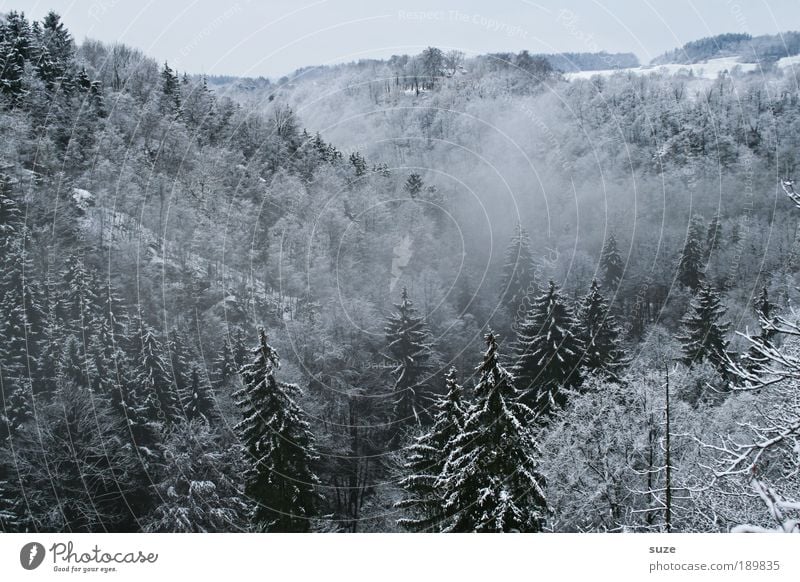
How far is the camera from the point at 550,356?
1050 inches

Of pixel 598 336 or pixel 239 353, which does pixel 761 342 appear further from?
Result: pixel 239 353

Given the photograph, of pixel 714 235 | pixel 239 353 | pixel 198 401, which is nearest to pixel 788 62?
pixel 714 235

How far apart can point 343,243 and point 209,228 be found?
1380 centimetres

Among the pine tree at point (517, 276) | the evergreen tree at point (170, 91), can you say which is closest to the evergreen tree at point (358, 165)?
the evergreen tree at point (170, 91)

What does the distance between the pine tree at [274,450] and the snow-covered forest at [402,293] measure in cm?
10

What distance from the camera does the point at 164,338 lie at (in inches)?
1567

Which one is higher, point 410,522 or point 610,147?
point 610,147

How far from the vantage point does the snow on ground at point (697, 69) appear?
5631cm

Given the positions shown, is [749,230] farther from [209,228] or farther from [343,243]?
[209,228]

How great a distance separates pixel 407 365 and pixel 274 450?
15.0 meters

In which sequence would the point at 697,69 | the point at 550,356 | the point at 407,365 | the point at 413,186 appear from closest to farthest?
the point at 550,356, the point at 407,365, the point at 413,186, the point at 697,69

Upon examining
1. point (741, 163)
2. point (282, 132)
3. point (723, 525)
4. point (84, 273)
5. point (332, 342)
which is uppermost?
point (282, 132)

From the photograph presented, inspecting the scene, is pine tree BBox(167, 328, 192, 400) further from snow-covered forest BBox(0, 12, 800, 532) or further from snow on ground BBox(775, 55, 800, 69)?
snow on ground BBox(775, 55, 800, 69)

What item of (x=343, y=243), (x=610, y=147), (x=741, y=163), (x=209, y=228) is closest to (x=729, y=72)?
(x=741, y=163)
